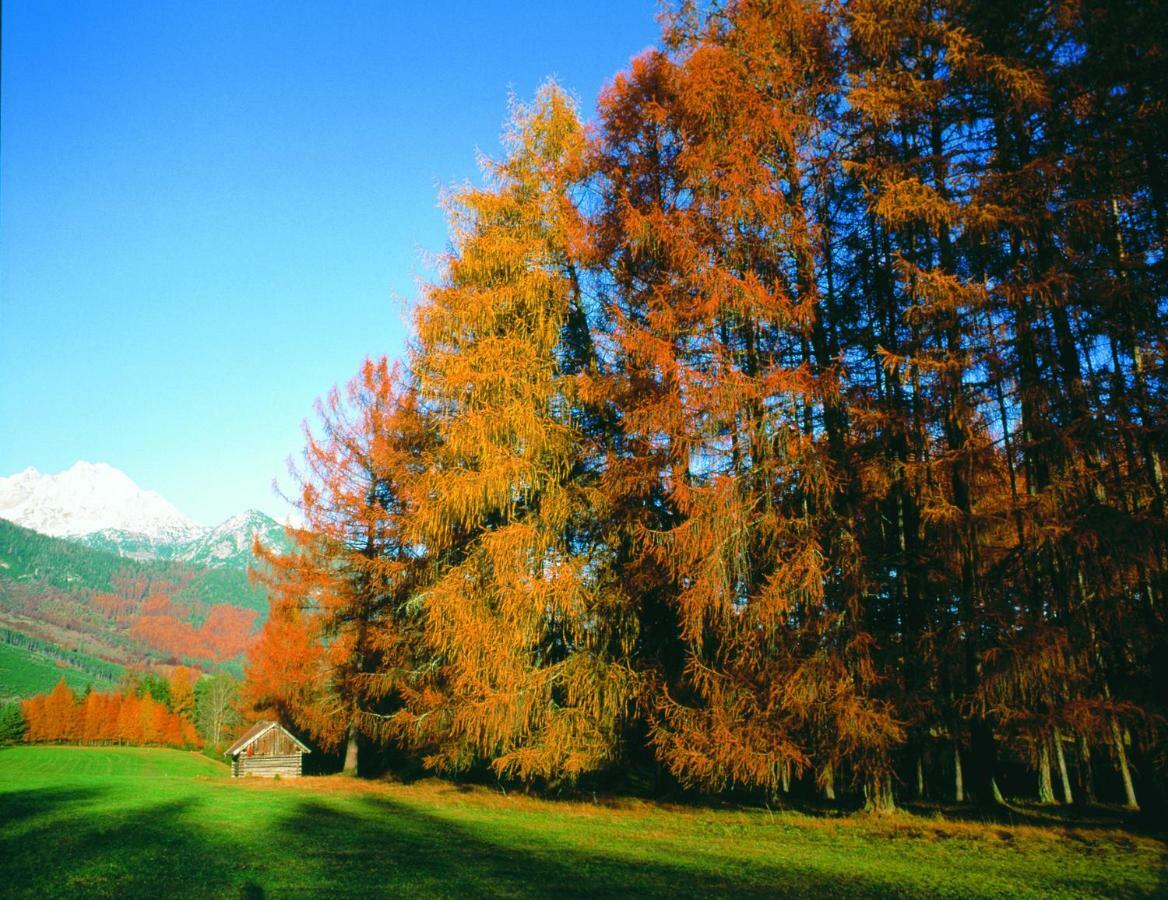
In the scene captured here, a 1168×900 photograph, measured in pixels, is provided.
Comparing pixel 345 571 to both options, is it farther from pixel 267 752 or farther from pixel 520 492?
pixel 267 752

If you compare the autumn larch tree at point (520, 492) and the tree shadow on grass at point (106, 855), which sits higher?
the autumn larch tree at point (520, 492)

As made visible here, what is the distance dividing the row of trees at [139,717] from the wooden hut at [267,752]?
1581 inches

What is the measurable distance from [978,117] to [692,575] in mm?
7407

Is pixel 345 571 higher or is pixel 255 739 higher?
pixel 345 571

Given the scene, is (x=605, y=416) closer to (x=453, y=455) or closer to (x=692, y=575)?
(x=453, y=455)

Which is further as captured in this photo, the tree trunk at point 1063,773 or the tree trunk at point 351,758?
the tree trunk at point 351,758

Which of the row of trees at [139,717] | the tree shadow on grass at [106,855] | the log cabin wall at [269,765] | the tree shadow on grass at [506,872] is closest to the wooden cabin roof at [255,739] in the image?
the log cabin wall at [269,765]

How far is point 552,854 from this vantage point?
779 centimetres

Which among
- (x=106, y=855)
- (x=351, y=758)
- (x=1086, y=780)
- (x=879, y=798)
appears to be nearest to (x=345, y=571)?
(x=351, y=758)

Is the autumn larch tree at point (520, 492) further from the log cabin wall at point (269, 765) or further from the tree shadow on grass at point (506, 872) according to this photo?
the log cabin wall at point (269, 765)

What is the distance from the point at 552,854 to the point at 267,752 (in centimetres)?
2385

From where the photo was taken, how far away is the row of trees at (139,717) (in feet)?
216

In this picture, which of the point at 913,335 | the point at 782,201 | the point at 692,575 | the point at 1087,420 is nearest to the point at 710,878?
the point at 692,575

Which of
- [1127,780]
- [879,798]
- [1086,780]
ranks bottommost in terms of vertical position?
[879,798]
